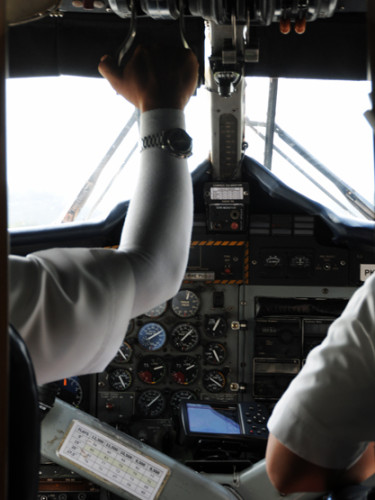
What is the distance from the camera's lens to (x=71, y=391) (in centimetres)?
480

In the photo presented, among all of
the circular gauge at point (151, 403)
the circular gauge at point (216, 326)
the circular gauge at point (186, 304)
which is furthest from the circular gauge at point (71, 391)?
the circular gauge at point (216, 326)

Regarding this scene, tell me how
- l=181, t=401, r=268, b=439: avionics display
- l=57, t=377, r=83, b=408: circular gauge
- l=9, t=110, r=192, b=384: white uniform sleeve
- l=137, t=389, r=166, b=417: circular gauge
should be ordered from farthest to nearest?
1. l=137, t=389, r=166, b=417: circular gauge
2. l=57, t=377, r=83, b=408: circular gauge
3. l=181, t=401, r=268, b=439: avionics display
4. l=9, t=110, r=192, b=384: white uniform sleeve

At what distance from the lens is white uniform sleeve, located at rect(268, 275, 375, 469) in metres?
0.95

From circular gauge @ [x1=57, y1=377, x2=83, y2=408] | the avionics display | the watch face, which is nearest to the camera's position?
the watch face

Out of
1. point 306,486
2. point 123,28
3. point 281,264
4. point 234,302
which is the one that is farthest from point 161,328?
point 306,486

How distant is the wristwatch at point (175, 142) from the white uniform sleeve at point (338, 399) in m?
0.36

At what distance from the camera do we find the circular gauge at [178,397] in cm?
496

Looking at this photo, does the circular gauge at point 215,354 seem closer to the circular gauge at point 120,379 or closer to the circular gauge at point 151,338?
the circular gauge at point 151,338

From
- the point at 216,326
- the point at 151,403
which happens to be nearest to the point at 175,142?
the point at 216,326

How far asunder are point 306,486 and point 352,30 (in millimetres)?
1639

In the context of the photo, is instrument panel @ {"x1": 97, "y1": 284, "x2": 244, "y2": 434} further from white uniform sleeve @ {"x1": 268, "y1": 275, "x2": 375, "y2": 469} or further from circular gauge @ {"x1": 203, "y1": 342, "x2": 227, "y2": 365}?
white uniform sleeve @ {"x1": 268, "y1": 275, "x2": 375, "y2": 469}

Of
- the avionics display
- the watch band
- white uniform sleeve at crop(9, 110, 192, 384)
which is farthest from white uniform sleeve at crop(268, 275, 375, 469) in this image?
the avionics display

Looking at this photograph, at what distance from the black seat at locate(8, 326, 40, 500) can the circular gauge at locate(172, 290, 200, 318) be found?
427 cm

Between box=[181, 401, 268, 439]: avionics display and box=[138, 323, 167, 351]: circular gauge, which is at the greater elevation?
box=[138, 323, 167, 351]: circular gauge
